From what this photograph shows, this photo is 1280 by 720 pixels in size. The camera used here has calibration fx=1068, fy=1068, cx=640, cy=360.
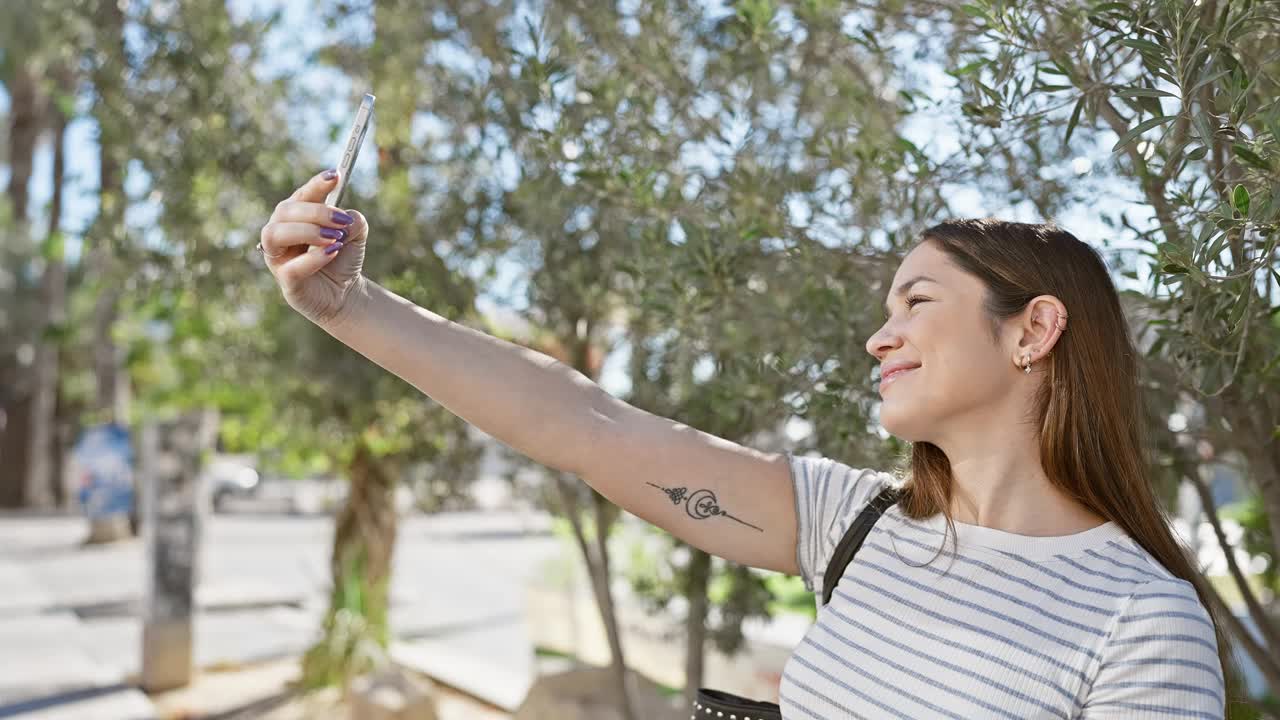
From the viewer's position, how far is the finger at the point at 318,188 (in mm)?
1528

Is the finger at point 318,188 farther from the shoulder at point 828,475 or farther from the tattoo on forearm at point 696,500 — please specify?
the shoulder at point 828,475

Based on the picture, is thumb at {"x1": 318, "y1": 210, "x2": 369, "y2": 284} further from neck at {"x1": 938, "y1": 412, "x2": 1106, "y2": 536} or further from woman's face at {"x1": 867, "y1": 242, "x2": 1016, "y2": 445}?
neck at {"x1": 938, "y1": 412, "x2": 1106, "y2": 536}

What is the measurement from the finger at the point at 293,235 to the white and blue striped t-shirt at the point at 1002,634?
94 centimetres

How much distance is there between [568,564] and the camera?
773 cm

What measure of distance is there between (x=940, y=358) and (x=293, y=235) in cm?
97

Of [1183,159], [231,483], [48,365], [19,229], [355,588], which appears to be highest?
[19,229]

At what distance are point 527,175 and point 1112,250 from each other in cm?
184

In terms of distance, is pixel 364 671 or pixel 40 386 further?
pixel 40 386

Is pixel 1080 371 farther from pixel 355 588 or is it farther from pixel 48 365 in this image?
pixel 48 365

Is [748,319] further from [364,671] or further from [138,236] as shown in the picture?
[364,671]

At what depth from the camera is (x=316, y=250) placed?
1.55 metres

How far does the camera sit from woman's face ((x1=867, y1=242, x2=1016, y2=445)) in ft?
5.28

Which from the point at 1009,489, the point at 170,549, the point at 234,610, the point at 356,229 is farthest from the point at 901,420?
the point at 234,610

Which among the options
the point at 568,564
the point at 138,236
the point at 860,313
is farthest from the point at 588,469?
the point at 568,564
